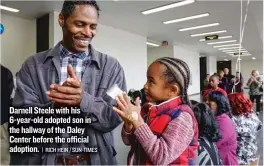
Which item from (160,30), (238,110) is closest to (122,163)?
(238,110)

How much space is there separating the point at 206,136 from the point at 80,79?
55cm

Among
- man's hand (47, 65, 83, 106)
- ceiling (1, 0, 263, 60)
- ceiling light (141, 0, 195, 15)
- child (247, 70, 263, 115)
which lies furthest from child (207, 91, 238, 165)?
child (247, 70, 263, 115)

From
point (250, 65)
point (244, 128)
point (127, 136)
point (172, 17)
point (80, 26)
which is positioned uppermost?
point (172, 17)

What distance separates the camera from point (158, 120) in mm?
503

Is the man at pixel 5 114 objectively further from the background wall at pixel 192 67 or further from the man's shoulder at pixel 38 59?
the background wall at pixel 192 67

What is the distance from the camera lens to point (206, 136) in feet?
2.81

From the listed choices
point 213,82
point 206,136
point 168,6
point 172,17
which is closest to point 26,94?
point 206,136

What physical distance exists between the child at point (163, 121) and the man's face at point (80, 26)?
0.52ft

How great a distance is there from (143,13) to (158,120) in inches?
112

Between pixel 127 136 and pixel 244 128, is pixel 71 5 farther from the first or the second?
pixel 244 128

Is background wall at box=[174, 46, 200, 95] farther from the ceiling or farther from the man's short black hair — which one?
the ceiling

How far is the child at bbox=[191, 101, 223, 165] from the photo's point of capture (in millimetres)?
805

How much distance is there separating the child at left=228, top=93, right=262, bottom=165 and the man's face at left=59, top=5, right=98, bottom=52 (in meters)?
1.03

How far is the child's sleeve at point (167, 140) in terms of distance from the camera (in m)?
0.47
